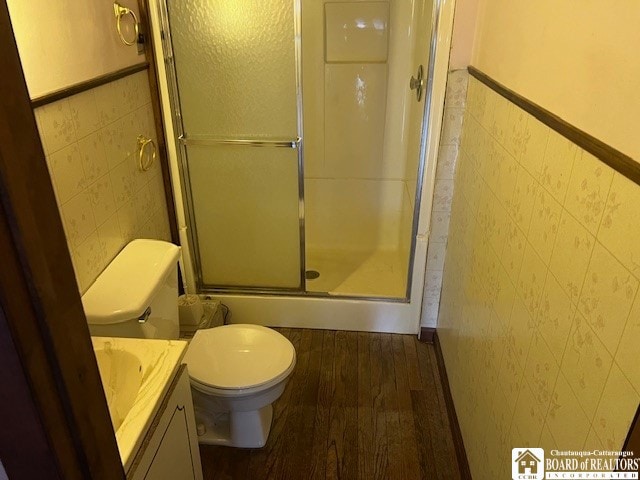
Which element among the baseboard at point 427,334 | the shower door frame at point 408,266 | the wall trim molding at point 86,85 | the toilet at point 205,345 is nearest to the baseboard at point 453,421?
the baseboard at point 427,334

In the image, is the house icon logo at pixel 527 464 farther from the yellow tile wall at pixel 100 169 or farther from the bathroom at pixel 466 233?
the yellow tile wall at pixel 100 169

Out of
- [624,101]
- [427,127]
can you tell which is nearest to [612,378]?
[624,101]

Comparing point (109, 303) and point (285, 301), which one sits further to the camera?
point (285, 301)

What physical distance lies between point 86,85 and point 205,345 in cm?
101

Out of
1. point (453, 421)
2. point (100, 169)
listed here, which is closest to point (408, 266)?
point (453, 421)

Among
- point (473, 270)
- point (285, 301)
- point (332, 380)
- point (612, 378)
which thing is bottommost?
point (332, 380)

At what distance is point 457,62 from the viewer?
1.94 metres

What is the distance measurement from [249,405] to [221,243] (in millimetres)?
979

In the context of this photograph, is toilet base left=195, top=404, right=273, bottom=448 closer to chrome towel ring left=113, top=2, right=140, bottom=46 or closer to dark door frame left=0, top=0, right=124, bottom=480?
dark door frame left=0, top=0, right=124, bottom=480

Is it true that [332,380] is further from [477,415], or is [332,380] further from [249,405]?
[477,415]

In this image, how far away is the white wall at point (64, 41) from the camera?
1.33 m

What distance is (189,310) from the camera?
7.33 feet

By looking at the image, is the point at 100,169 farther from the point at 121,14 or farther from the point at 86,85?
the point at 121,14

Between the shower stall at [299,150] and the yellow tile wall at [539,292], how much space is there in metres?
0.55
